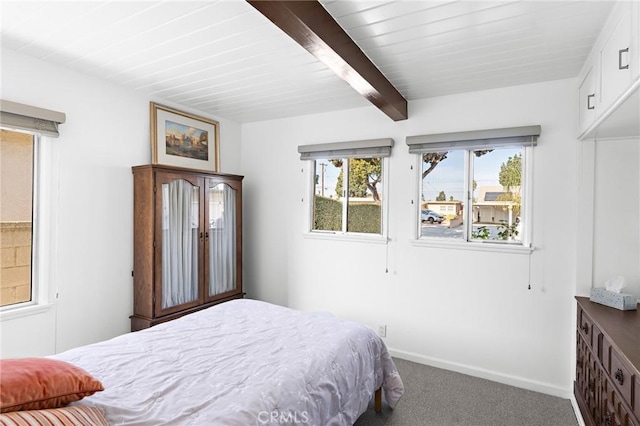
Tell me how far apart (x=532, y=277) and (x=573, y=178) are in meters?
0.84

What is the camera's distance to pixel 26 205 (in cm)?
263

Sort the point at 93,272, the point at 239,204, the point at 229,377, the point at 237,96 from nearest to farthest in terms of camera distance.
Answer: the point at 229,377, the point at 93,272, the point at 237,96, the point at 239,204

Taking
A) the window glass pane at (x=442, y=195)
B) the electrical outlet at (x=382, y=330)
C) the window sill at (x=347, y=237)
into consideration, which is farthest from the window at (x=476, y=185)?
the electrical outlet at (x=382, y=330)

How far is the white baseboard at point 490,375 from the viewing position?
279 centimetres

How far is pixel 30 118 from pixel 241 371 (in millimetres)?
2327

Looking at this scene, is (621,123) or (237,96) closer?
(621,123)

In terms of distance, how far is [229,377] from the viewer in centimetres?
167

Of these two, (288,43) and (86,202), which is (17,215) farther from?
(288,43)

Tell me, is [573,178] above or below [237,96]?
below

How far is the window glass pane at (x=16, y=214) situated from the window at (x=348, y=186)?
2403 millimetres

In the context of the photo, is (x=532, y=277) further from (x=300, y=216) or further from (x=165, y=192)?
(x=165, y=192)

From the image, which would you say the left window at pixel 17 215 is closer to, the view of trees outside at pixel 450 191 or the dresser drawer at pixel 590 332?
the view of trees outside at pixel 450 191

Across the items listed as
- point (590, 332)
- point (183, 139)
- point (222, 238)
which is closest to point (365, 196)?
point (222, 238)

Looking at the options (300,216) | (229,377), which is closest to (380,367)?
(229,377)
